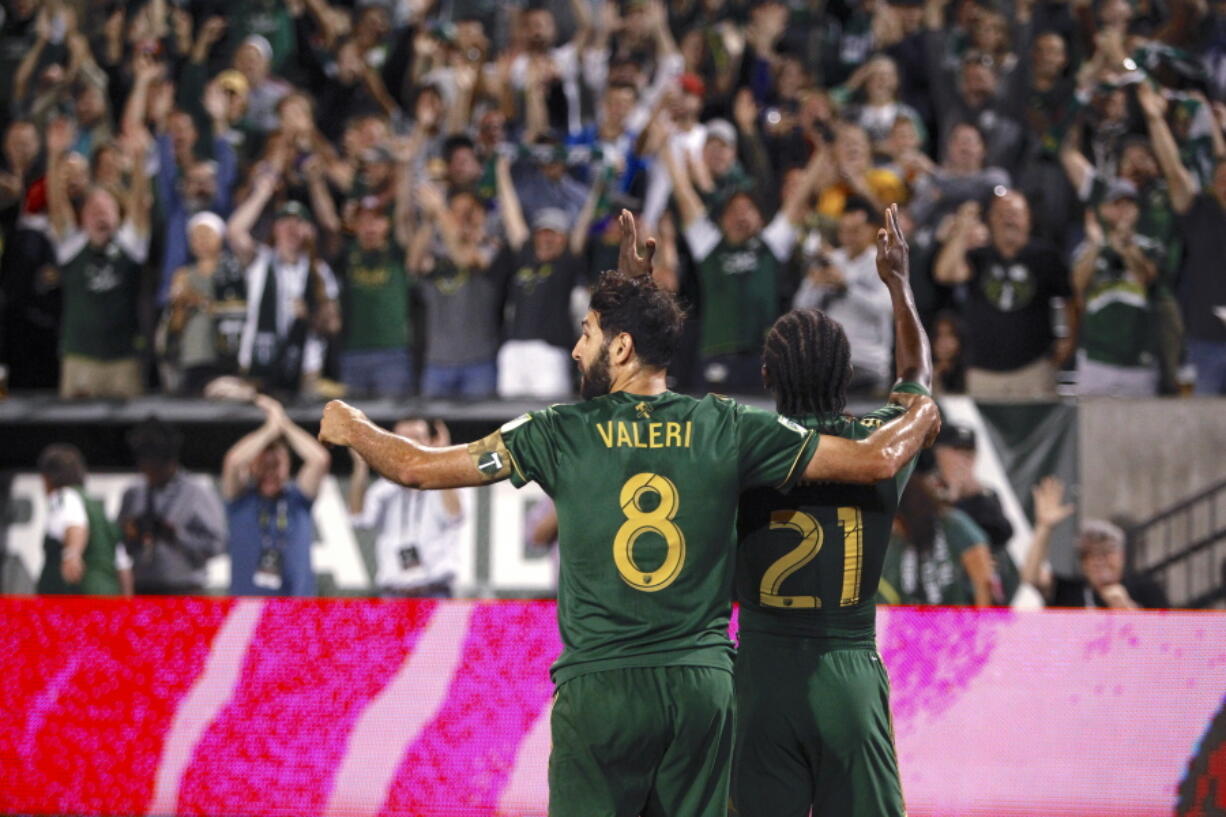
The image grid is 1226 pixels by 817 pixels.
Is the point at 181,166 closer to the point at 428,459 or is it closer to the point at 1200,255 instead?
the point at 1200,255

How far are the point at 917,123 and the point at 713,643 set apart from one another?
27.8ft

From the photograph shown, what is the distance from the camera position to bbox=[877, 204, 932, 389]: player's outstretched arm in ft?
14.9

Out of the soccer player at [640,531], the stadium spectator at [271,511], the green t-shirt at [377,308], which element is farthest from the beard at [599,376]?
the green t-shirt at [377,308]

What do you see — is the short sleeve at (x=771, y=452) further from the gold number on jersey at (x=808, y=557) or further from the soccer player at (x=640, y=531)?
the gold number on jersey at (x=808, y=557)

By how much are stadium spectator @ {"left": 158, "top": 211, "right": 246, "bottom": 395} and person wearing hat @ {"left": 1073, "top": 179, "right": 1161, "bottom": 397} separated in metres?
6.05

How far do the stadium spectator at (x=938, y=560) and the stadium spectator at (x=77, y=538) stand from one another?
5.08m

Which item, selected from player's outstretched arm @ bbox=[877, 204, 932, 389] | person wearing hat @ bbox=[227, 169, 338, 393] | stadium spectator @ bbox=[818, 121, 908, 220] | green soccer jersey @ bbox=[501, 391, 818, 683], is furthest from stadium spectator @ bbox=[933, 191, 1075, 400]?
green soccer jersey @ bbox=[501, 391, 818, 683]

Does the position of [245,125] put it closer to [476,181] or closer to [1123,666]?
[476,181]

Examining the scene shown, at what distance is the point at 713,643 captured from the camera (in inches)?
158

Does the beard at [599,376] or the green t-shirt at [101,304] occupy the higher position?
the green t-shirt at [101,304]

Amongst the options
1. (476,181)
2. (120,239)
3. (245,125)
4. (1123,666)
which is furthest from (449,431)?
(1123,666)

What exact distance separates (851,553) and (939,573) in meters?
4.68

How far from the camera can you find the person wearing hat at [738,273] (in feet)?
34.7

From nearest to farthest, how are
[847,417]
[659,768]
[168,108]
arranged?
[659,768]
[847,417]
[168,108]
